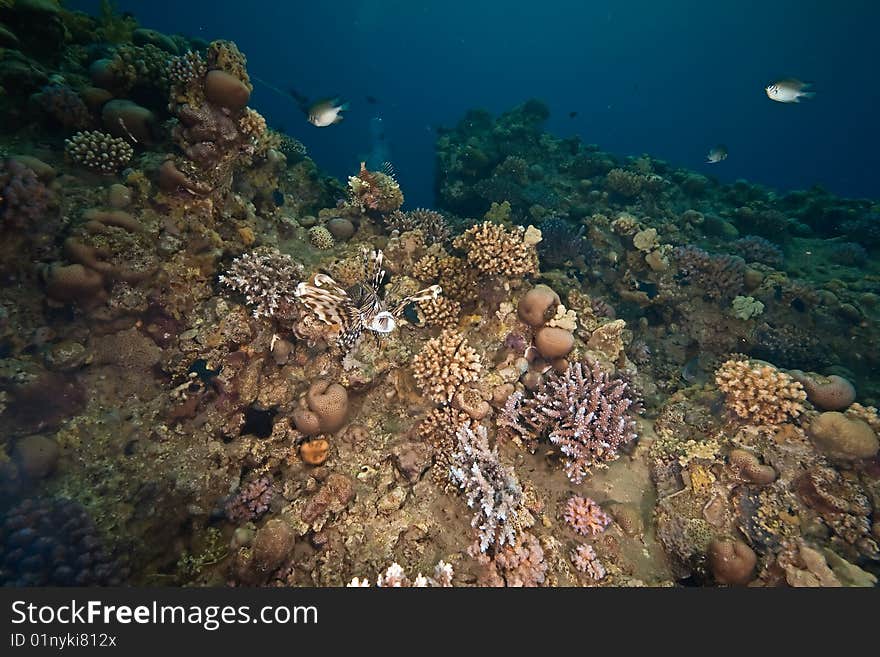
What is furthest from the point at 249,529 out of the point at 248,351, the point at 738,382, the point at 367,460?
the point at 738,382

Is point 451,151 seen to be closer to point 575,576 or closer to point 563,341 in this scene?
point 563,341

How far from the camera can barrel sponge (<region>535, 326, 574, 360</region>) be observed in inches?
220

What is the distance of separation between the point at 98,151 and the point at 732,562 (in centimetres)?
932

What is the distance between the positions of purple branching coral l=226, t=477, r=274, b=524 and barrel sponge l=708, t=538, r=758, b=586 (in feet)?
16.5

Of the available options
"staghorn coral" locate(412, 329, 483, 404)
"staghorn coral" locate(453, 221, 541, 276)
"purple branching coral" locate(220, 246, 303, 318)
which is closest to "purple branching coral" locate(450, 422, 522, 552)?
"staghorn coral" locate(412, 329, 483, 404)

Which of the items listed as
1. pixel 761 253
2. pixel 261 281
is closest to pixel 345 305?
pixel 261 281

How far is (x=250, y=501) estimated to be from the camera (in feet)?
14.5

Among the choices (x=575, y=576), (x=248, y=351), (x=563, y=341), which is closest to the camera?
(x=575, y=576)

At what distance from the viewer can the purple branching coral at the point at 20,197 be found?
429 centimetres

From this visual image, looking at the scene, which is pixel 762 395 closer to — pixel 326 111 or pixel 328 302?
pixel 328 302

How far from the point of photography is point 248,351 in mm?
5109

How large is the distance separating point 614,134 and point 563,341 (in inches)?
6574

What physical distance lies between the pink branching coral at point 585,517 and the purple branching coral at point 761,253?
947 centimetres

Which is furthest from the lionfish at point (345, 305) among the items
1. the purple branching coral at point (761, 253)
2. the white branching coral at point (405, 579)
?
the purple branching coral at point (761, 253)
